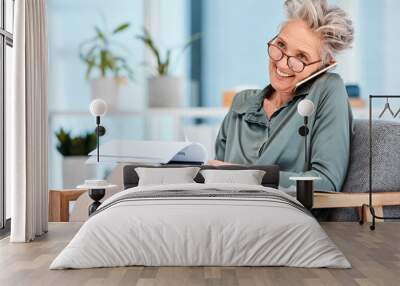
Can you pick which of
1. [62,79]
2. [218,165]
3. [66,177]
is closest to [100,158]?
[218,165]

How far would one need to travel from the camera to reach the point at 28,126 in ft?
17.2

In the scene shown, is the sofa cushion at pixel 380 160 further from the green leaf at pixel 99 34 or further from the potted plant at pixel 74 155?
the green leaf at pixel 99 34

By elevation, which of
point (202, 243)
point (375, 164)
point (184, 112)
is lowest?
point (202, 243)

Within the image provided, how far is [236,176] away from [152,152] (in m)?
0.92

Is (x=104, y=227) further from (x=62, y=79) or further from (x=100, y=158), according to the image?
(x=62, y=79)

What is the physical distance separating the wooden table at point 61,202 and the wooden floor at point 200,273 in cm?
136

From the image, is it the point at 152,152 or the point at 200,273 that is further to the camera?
the point at 152,152

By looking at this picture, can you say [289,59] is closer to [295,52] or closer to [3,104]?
[295,52]

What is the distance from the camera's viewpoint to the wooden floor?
375 cm

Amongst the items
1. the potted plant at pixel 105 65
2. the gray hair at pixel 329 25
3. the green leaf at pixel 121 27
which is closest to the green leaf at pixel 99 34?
the potted plant at pixel 105 65

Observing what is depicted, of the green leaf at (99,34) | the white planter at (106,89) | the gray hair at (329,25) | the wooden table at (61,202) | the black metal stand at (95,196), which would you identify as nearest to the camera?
the black metal stand at (95,196)

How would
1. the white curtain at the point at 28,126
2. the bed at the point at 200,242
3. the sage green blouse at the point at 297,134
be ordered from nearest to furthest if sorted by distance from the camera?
the bed at the point at 200,242
the white curtain at the point at 28,126
the sage green blouse at the point at 297,134

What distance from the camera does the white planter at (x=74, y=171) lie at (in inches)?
310

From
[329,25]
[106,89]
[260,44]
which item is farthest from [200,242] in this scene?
[260,44]
